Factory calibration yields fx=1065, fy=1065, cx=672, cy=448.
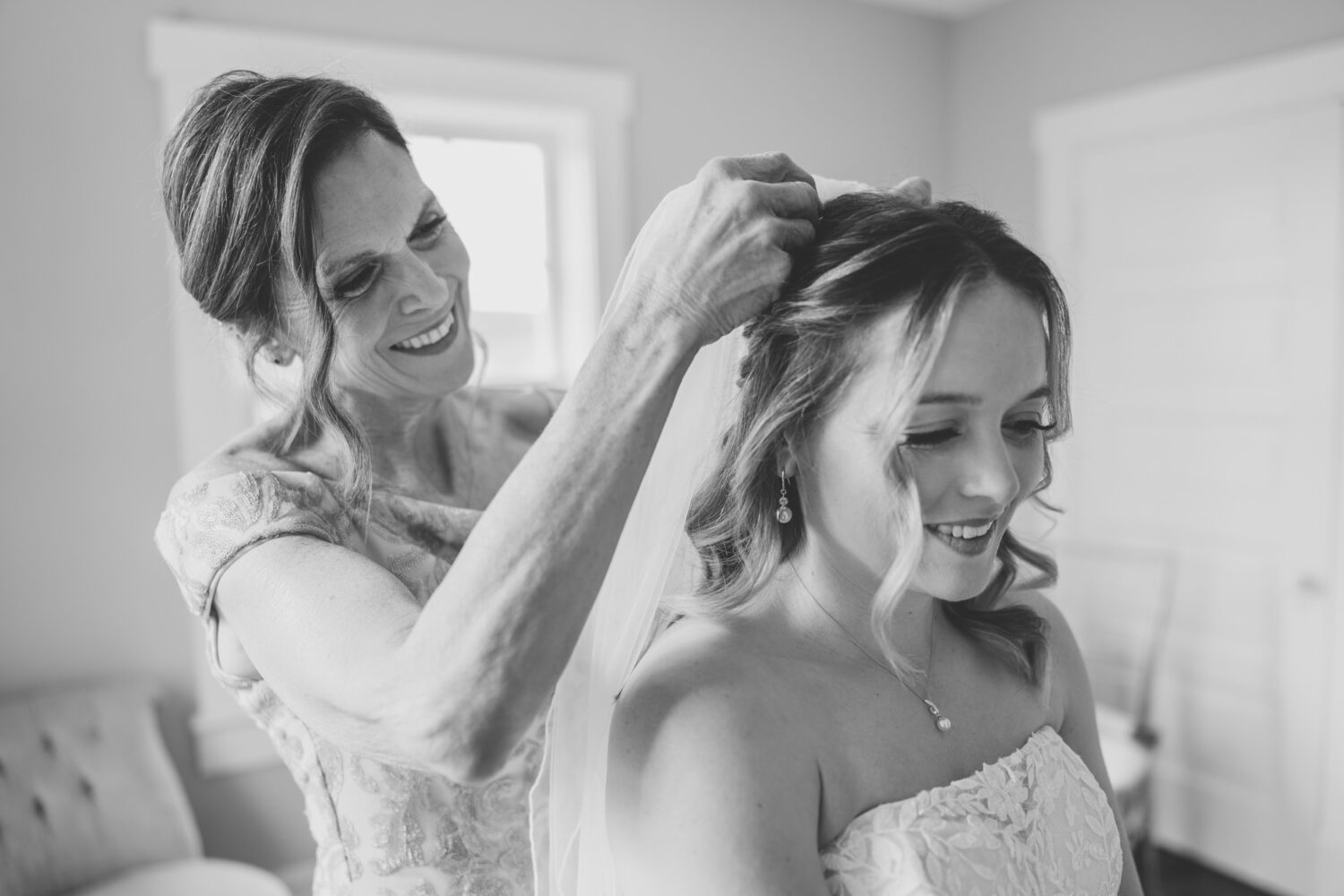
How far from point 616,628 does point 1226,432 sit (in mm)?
3222

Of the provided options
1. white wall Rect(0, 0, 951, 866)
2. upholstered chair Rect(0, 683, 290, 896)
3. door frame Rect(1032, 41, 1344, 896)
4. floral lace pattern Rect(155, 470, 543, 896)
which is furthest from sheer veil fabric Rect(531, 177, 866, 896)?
door frame Rect(1032, 41, 1344, 896)

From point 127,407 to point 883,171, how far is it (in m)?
3.07

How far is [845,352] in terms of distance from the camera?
1.06 meters

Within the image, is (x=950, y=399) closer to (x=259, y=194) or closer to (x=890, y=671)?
(x=890, y=671)

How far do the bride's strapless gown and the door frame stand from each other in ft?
7.66

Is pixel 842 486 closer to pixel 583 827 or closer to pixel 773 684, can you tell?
pixel 773 684

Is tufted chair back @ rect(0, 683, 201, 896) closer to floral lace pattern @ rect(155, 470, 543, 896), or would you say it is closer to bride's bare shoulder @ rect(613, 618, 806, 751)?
floral lace pattern @ rect(155, 470, 543, 896)

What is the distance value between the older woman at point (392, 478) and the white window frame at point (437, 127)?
1381 millimetres

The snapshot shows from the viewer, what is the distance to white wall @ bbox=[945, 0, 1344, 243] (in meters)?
3.54

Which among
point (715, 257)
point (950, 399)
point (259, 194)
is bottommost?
point (950, 399)

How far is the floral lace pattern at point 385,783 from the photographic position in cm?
121

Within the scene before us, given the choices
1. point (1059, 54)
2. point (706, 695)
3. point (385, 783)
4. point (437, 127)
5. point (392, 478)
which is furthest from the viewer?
point (1059, 54)

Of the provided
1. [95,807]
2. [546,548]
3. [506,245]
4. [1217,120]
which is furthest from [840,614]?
[1217,120]

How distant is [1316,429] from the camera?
3.41 meters
